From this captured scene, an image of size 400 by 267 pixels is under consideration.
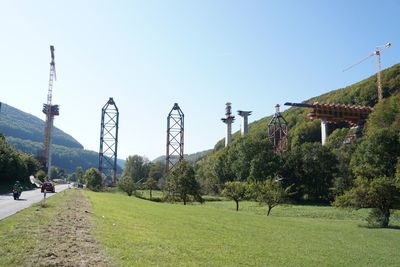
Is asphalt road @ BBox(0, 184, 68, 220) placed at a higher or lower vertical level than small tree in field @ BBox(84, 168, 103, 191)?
lower

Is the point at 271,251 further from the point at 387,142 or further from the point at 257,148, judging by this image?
the point at 257,148

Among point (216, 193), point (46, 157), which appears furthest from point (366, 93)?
point (46, 157)

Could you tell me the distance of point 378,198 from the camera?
45750 mm

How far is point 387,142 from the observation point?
9412 cm

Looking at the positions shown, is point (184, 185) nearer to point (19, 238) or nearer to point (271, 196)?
point (271, 196)

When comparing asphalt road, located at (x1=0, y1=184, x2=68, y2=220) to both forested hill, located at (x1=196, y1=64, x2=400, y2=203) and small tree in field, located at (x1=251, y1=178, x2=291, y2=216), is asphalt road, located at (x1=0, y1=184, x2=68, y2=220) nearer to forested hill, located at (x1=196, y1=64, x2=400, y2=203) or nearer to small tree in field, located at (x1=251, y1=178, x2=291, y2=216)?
small tree in field, located at (x1=251, y1=178, x2=291, y2=216)

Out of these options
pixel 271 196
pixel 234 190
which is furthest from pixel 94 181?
pixel 271 196

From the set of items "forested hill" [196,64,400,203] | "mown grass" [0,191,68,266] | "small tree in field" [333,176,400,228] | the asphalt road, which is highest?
"forested hill" [196,64,400,203]

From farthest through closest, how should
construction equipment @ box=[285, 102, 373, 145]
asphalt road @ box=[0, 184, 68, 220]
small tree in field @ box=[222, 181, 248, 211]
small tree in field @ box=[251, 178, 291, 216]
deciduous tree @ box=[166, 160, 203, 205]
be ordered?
1. construction equipment @ box=[285, 102, 373, 145]
2. deciduous tree @ box=[166, 160, 203, 205]
3. small tree in field @ box=[222, 181, 248, 211]
4. small tree in field @ box=[251, 178, 291, 216]
5. asphalt road @ box=[0, 184, 68, 220]

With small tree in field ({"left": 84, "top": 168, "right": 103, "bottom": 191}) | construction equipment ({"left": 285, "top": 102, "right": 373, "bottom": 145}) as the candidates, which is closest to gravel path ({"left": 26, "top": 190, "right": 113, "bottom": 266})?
small tree in field ({"left": 84, "top": 168, "right": 103, "bottom": 191})

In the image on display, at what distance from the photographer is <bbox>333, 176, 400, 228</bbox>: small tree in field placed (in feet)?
148

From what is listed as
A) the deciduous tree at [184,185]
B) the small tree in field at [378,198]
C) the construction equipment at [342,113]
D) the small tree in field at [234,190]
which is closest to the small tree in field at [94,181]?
the deciduous tree at [184,185]

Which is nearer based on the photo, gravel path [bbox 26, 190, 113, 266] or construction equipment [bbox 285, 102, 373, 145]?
gravel path [bbox 26, 190, 113, 266]

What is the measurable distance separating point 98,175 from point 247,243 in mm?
96736
